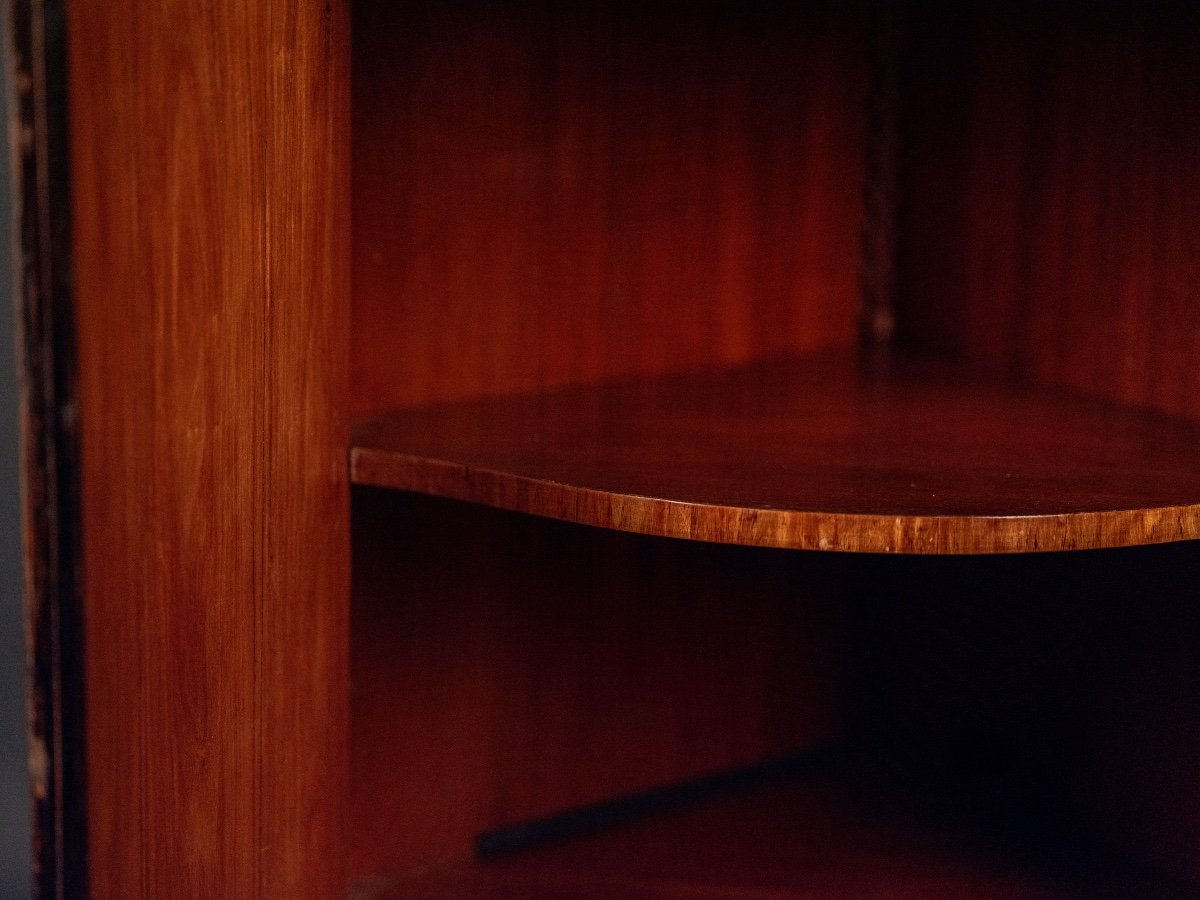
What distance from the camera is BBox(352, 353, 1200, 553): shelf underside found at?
0.95m

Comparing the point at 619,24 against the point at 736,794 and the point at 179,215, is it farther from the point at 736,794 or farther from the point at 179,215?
the point at 736,794

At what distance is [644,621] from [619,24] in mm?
534

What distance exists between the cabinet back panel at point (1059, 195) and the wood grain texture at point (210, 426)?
67cm

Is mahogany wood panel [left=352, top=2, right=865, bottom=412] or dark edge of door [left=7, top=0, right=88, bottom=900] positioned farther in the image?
mahogany wood panel [left=352, top=2, right=865, bottom=412]

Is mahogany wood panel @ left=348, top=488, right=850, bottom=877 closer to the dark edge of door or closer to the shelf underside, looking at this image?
the shelf underside

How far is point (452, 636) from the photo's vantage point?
4.66 feet

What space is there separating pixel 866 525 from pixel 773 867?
614 mm

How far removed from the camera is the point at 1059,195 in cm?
146

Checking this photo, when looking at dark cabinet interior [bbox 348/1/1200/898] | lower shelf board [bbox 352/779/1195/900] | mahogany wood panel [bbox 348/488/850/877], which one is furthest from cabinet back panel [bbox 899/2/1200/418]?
lower shelf board [bbox 352/779/1195/900]

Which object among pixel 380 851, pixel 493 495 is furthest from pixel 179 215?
pixel 380 851

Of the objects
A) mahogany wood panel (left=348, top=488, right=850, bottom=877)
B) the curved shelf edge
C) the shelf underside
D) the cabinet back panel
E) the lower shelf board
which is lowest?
the lower shelf board

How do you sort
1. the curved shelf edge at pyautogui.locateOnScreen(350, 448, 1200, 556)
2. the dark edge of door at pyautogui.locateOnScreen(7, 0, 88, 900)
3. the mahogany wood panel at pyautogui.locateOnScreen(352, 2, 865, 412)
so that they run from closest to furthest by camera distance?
1. the curved shelf edge at pyautogui.locateOnScreen(350, 448, 1200, 556)
2. the dark edge of door at pyautogui.locateOnScreen(7, 0, 88, 900)
3. the mahogany wood panel at pyautogui.locateOnScreen(352, 2, 865, 412)

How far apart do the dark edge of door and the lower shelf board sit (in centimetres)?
32

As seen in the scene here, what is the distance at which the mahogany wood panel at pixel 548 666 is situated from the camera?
54.7 inches
